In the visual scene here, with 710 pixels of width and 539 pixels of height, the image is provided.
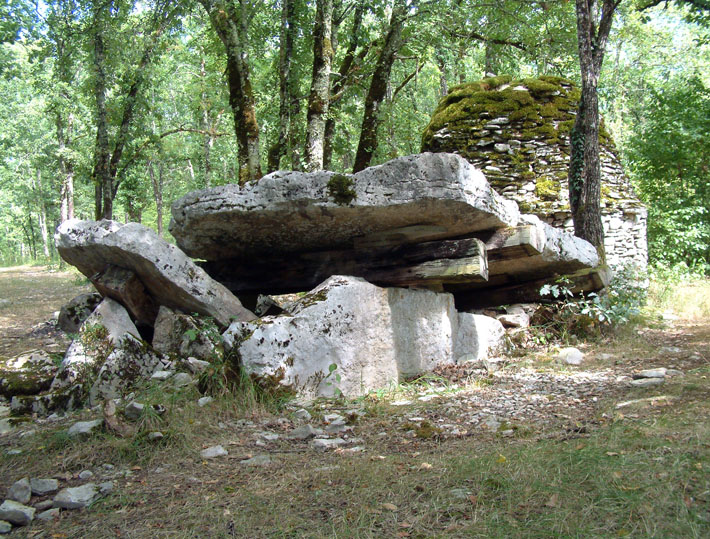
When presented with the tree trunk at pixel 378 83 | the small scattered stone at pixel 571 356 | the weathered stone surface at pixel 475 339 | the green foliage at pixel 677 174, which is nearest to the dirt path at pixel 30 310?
the weathered stone surface at pixel 475 339

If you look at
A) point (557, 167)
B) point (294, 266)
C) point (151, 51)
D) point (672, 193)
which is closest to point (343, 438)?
point (294, 266)

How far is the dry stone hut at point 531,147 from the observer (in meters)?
9.03

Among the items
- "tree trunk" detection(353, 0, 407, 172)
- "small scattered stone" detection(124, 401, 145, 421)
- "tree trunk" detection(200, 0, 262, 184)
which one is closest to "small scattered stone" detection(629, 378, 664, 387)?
"small scattered stone" detection(124, 401, 145, 421)

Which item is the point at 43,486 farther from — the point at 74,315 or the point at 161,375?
the point at 74,315

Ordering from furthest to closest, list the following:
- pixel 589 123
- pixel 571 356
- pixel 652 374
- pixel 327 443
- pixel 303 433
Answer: pixel 589 123, pixel 571 356, pixel 652 374, pixel 303 433, pixel 327 443

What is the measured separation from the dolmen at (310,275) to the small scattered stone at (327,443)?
844 millimetres

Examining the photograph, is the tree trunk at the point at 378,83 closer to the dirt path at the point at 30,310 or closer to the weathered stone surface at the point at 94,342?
the dirt path at the point at 30,310

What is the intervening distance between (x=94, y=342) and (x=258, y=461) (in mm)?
2455

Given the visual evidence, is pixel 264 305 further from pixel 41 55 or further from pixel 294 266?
pixel 41 55

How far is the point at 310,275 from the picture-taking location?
234 inches

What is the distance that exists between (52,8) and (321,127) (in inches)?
185

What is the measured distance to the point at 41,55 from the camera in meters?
8.75

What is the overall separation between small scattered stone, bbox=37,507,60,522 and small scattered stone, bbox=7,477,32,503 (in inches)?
8.4

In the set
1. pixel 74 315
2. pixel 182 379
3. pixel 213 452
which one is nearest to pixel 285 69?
pixel 74 315
